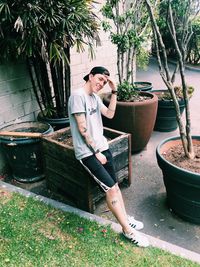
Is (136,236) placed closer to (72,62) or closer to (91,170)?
(91,170)

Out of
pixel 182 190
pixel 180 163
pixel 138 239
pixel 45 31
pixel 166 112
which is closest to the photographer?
pixel 138 239

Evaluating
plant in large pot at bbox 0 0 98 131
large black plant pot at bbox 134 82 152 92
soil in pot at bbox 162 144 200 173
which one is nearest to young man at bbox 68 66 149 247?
soil in pot at bbox 162 144 200 173

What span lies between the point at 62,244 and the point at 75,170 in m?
0.77

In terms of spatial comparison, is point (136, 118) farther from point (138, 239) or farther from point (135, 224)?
point (138, 239)

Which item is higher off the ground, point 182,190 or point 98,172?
point 98,172

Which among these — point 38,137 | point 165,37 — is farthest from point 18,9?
point 165,37

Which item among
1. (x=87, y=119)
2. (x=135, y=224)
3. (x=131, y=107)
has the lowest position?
(x=135, y=224)

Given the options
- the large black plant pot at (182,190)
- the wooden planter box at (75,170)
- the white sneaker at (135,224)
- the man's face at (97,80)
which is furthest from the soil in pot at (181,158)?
the man's face at (97,80)

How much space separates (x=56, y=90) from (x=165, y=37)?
39.0ft

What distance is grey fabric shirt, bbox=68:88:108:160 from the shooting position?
2.58 meters

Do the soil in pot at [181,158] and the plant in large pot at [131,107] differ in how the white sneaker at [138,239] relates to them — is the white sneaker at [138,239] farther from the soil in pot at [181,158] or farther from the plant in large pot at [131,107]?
the plant in large pot at [131,107]

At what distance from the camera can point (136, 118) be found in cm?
423

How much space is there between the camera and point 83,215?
2.90 metres

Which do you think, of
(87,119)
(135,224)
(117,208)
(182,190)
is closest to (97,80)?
(87,119)
